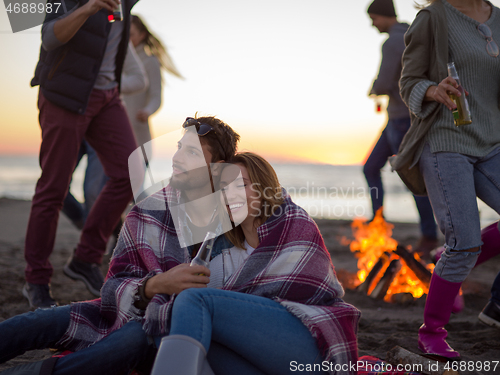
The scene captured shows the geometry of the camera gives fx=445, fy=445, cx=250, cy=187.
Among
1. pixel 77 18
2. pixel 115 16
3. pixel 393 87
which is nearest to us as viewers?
pixel 77 18

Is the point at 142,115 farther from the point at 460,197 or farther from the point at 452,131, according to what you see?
the point at 460,197

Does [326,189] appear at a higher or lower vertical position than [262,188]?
lower

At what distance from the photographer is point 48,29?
2.91 meters

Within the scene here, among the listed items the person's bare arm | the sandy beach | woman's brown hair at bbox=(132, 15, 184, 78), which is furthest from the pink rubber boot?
woman's brown hair at bbox=(132, 15, 184, 78)

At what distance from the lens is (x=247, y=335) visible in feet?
5.82

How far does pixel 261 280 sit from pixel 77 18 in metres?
2.08

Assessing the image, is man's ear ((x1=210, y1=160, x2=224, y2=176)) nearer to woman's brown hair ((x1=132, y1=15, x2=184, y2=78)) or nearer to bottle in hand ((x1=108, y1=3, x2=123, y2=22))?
bottle in hand ((x1=108, y1=3, x2=123, y2=22))

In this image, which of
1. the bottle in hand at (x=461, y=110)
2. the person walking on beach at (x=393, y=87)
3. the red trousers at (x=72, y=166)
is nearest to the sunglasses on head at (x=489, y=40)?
the bottle in hand at (x=461, y=110)

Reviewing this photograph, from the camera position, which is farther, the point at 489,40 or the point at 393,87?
the point at 393,87

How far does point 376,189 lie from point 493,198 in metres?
2.47

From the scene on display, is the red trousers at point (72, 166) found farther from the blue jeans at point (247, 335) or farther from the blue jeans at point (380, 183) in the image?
the blue jeans at point (380, 183)

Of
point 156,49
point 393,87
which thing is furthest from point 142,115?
point 393,87

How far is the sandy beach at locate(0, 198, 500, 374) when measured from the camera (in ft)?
8.99

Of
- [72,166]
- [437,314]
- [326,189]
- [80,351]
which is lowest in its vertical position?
[326,189]
